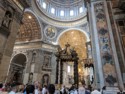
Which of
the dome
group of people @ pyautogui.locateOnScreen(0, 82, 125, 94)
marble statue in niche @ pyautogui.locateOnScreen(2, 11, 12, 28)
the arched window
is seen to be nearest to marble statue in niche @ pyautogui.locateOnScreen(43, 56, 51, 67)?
the arched window

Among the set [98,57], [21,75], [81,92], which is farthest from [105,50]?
[21,75]

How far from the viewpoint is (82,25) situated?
2130 centimetres

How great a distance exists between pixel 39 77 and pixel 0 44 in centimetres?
988

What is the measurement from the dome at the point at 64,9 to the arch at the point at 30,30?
3.09m

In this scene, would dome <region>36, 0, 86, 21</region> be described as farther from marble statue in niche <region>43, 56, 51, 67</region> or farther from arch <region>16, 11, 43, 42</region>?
marble statue in niche <region>43, 56, 51, 67</region>

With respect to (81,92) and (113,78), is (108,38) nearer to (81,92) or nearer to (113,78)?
(113,78)

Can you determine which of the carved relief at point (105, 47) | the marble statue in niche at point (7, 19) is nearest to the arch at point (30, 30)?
the marble statue in niche at point (7, 19)

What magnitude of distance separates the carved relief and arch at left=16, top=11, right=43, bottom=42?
11.5 metres

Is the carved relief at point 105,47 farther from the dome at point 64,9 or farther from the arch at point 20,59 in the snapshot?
the arch at point 20,59

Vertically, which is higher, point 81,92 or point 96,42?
point 96,42

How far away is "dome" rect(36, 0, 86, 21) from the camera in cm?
2153

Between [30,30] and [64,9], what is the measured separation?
29.1 ft

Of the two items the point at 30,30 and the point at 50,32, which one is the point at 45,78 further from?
the point at 30,30

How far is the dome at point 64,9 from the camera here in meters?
21.5
